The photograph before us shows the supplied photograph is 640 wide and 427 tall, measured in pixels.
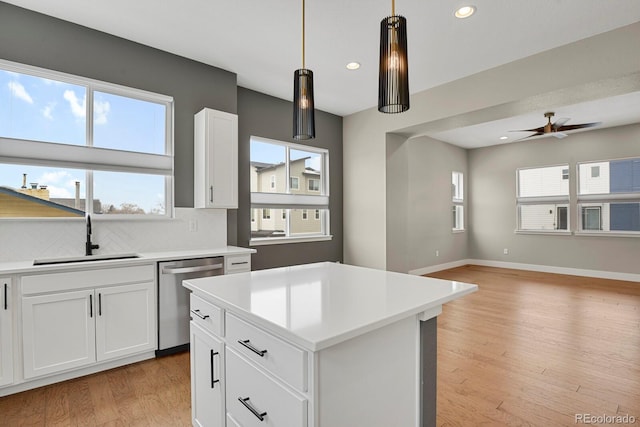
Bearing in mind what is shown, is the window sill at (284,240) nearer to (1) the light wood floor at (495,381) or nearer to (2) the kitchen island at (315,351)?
(1) the light wood floor at (495,381)

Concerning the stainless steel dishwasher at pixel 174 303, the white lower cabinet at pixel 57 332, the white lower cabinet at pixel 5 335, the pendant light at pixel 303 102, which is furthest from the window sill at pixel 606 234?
the white lower cabinet at pixel 5 335

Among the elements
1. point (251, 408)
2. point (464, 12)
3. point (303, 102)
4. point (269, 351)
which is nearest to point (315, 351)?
point (269, 351)

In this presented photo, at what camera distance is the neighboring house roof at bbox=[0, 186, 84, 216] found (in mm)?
2638

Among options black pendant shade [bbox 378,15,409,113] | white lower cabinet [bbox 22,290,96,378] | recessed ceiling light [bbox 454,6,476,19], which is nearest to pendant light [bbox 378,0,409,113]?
black pendant shade [bbox 378,15,409,113]

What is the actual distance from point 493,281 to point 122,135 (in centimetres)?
636

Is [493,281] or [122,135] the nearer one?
[122,135]

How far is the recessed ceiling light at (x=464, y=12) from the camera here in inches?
104

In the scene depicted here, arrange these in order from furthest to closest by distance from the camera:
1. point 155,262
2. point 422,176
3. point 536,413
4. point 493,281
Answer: point 422,176, point 493,281, point 155,262, point 536,413

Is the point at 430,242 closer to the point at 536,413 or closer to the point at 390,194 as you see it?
the point at 390,194

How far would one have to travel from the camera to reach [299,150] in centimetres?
502

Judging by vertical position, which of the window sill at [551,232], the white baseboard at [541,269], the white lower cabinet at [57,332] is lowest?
the white baseboard at [541,269]

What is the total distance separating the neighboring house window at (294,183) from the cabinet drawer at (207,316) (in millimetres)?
3235

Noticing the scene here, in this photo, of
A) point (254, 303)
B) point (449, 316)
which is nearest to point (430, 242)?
point (449, 316)

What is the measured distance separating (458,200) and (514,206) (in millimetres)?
1198
